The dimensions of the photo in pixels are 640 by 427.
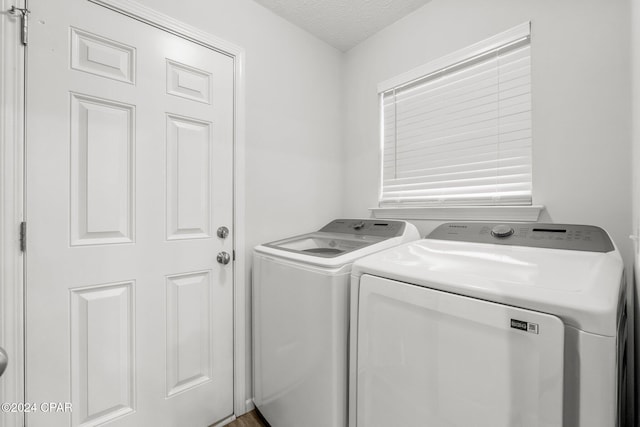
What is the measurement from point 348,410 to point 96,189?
4.48 ft

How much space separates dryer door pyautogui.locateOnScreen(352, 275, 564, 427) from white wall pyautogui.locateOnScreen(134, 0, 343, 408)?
2.97ft

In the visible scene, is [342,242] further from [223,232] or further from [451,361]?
[451,361]

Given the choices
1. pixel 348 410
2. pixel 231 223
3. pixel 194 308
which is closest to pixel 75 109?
pixel 231 223

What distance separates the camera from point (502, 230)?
121cm

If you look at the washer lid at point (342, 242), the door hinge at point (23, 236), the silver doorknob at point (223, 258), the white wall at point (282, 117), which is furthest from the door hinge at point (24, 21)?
the washer lid at point (342, 242)

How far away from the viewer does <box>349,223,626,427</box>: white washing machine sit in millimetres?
570

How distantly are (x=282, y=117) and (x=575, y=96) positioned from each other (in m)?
1.47

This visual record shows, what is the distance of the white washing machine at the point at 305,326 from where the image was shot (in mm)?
1037

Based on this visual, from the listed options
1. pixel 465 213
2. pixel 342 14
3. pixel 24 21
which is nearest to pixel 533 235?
pixel 465 213

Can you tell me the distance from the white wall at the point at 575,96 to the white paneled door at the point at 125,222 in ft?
4.70

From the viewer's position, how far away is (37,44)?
1.00 meters

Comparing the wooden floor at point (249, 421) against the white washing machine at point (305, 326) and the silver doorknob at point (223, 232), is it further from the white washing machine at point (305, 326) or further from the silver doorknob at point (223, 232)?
the silver doorknob at point (223, 232)

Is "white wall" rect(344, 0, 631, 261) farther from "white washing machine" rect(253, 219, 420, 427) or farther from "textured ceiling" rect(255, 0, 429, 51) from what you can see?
"white washing machine" rect(253, 219, 420, 427)

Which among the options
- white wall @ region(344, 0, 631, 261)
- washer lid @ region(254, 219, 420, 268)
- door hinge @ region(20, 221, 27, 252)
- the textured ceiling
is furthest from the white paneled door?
white wall @ region(344, 0, 631, 261)
